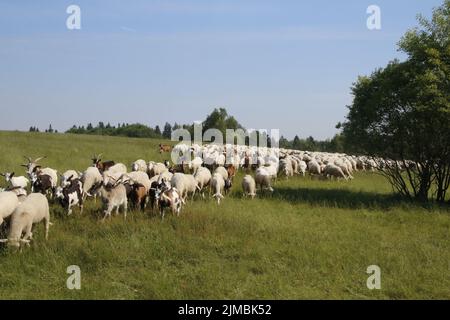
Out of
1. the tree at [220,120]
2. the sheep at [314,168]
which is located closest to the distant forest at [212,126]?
the tree at [220,120]

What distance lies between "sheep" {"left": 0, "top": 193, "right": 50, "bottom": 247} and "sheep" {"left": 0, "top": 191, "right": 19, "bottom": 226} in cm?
47

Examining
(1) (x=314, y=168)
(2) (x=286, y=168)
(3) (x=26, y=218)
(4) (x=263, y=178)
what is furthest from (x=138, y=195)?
(1) (x=314, y=168)

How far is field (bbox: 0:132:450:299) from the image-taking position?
8.38m

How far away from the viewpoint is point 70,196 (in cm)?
1334

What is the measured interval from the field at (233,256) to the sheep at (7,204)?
1.04m

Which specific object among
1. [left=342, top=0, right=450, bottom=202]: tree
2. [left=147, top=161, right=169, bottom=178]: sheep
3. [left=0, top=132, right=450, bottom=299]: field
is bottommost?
[left=0, top=132, right=450, bottom=299]: field

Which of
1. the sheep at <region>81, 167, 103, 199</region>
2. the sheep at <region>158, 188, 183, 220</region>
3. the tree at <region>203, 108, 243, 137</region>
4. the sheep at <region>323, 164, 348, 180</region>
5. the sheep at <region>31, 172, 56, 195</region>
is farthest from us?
the tree at <region>203, 108, 243, 137</region>

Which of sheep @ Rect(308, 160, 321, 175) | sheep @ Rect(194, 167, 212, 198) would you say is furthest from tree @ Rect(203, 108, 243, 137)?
sheep @ Rect(194, 167, 212, 198)

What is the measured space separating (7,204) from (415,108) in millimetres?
16136

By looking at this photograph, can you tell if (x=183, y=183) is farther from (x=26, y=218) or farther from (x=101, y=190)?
(x=26, y=218)

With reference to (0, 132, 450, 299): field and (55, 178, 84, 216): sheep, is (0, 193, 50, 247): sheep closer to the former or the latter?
(0, 132, 450, 299): field
